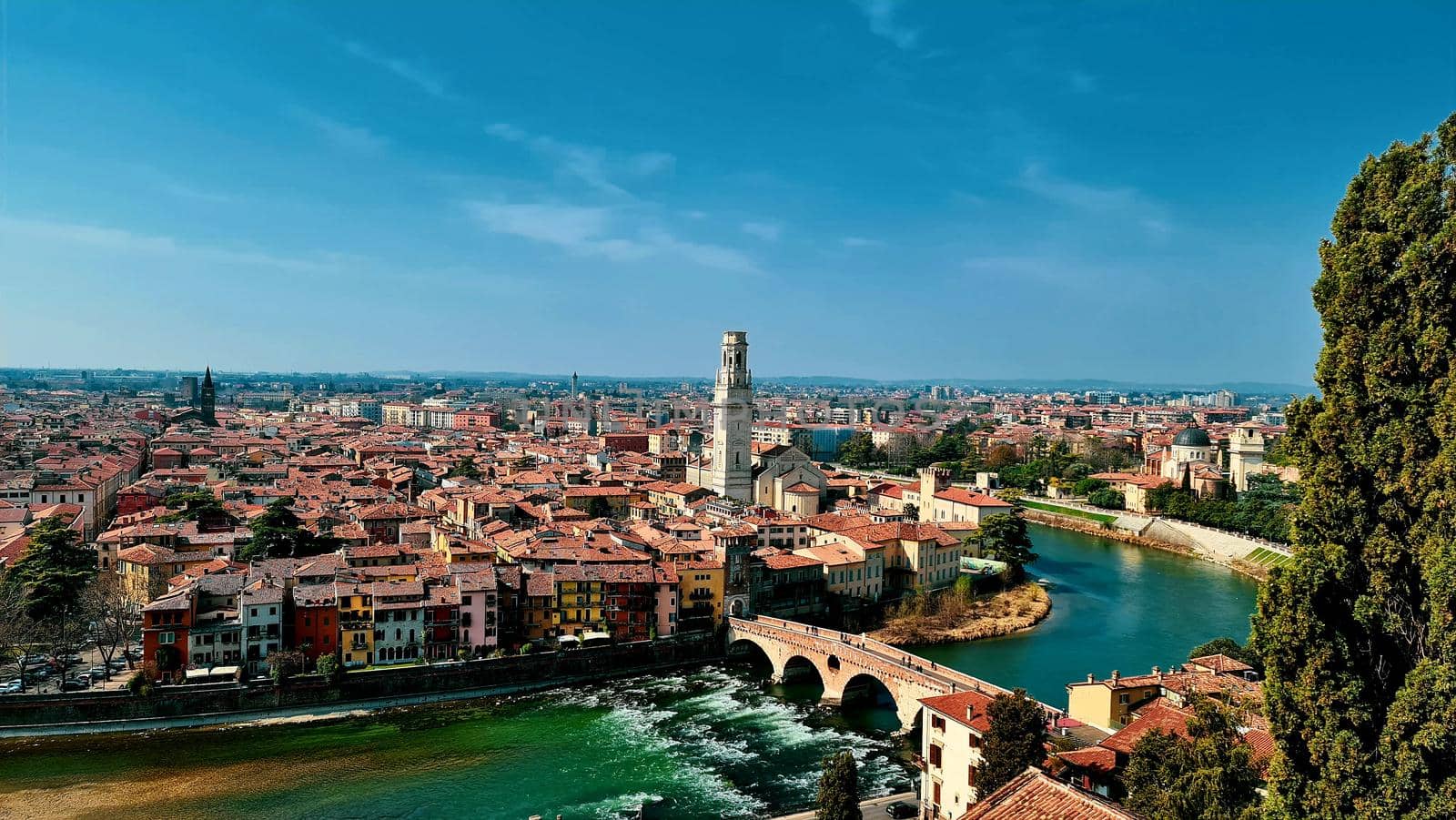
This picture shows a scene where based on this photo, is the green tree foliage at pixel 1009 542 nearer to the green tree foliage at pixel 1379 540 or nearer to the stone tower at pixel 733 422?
the stone tower at pixel 733 422

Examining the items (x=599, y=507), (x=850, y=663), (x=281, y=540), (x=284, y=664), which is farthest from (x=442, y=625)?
(x=599, y=507)

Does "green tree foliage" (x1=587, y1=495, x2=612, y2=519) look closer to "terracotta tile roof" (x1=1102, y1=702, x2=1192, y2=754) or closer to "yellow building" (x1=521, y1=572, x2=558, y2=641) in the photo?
"yellow building" (x1=521, y1=572, x2=558, y2=641)

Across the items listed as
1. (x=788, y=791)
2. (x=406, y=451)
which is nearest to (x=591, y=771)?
(x=788, y=791)

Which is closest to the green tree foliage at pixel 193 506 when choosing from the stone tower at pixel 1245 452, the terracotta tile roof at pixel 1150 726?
the terracotta tile roof at pixel 1150 726

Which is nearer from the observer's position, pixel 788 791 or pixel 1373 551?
pixel 1373 551

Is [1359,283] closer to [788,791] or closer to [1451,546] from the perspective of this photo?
[1451,546]

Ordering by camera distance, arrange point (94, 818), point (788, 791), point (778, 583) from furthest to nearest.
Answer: point (778, 583) → point (788, 791) → point (94, 818)

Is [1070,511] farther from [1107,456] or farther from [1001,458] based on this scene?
[1107,456]

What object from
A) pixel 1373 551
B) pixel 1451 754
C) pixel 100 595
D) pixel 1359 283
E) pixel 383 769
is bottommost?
pixel 383 769
